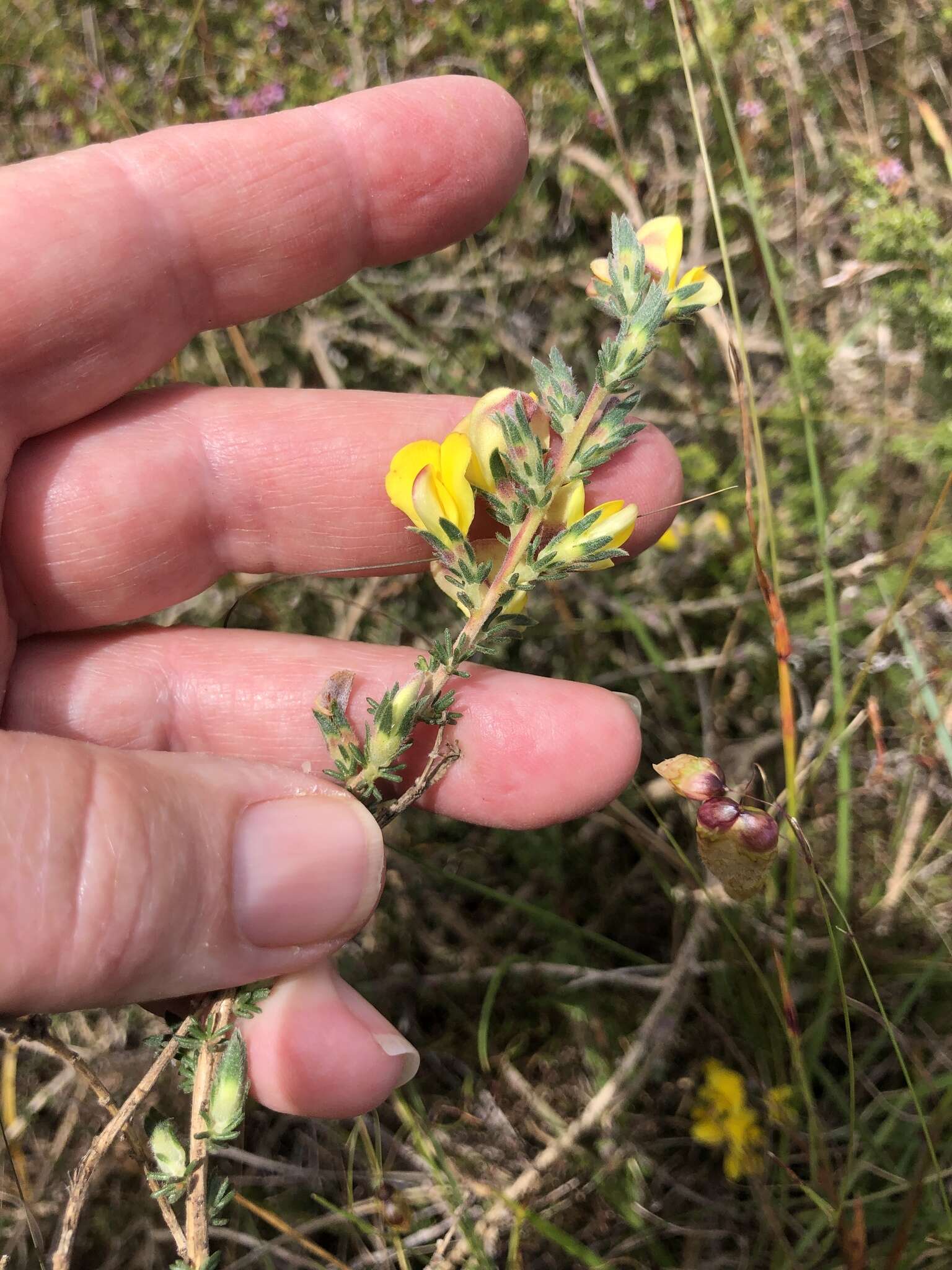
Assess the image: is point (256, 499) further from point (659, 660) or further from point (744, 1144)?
point (744, 1144)

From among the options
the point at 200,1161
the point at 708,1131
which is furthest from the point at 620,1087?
the point at 200,1161

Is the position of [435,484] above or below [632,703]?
above

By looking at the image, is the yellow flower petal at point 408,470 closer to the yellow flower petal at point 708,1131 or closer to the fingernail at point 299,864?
the fingernail at point 299,864

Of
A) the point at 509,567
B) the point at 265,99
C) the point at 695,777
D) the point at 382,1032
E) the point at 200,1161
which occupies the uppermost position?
the point at 265,99

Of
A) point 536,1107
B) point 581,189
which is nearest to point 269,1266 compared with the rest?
point 536,1107

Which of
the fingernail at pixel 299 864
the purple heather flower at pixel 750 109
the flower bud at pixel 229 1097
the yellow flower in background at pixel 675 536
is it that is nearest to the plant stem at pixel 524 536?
the fingernail at pixel 299 864

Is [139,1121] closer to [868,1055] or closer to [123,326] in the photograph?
[868,1055]

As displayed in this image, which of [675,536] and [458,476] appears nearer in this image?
[458,476]
